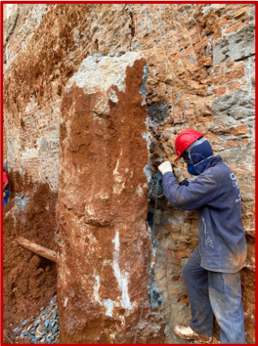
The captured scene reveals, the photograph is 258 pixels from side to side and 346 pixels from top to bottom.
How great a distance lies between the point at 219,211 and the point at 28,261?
3333 millimetres

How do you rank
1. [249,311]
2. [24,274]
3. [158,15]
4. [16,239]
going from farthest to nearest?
[16,239] → [24,274] → [158,15] → [249,311]

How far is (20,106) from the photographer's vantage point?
5.61m

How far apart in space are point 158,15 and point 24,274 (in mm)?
4140

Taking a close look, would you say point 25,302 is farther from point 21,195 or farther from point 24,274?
point 21,195

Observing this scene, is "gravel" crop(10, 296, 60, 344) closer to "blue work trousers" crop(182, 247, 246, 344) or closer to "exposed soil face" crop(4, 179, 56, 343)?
"exposed soil face" crop(4, 179, 56, 343)

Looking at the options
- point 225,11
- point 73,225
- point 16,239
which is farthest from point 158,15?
point 16,239

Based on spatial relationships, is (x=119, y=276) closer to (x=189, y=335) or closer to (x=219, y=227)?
(x=189, y=335)

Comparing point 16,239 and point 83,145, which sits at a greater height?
point 83,145

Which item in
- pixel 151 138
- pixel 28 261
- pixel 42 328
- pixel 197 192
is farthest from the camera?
pixel 28 261

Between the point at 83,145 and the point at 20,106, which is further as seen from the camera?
the point at 20,106

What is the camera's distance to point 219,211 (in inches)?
75.4

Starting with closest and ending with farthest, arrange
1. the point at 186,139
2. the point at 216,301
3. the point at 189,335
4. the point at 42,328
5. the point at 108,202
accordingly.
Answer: the point at 216,301
the point at 186,139
the point at 108,202
the point at 189,335
the point at 42,328

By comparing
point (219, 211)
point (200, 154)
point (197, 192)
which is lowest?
point (219, 211)

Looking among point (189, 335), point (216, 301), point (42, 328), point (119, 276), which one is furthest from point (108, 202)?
point (42, 328)
